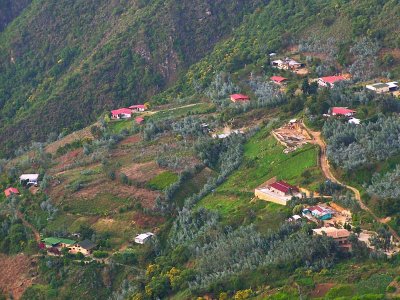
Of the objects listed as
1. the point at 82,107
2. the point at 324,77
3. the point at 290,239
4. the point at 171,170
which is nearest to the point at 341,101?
the point at 324,77

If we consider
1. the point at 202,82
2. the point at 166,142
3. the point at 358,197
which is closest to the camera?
the point at 358,197

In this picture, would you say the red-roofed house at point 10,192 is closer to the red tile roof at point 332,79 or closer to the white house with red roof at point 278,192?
the white house with red roof at point 278,192

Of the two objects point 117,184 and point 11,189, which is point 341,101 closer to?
point 117,184

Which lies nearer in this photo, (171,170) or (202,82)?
(171,170)

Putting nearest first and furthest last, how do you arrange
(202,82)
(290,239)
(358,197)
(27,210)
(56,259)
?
(290,239), (358,197), (56,259), (27,210), (202,82)

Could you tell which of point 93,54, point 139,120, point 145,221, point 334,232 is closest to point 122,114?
point 139,120

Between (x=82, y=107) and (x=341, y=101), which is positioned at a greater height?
(x=341, y=101)

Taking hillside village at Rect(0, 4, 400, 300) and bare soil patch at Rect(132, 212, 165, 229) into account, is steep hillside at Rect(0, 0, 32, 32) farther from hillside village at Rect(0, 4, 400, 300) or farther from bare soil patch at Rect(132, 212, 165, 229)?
bare soil patch at Rect(132, 212, 165, 229)

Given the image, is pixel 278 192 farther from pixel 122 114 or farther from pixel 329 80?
pixel 122 114
